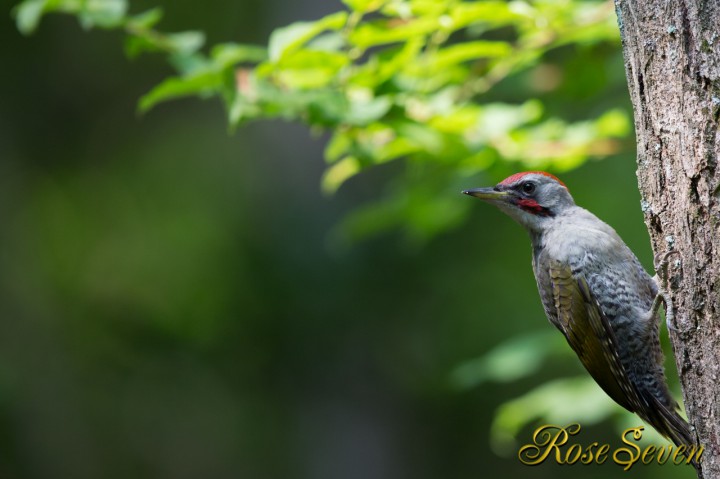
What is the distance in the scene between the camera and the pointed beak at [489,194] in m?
3.02

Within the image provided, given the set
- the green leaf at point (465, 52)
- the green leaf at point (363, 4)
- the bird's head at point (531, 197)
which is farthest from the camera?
the bird's head at point (531, 197)

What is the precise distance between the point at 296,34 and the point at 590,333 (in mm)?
1533


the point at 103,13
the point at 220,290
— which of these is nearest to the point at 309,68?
the point at 103,13

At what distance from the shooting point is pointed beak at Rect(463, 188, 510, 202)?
3020 millimetres

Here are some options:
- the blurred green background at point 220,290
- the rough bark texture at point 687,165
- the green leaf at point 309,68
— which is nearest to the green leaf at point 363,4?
the green leaf at point 309,68

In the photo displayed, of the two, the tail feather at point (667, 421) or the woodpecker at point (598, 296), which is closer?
the tail feather at point (667, 421)

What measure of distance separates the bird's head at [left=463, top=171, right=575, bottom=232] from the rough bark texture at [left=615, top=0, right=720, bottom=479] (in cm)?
104

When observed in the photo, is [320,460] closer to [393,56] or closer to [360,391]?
[360,391]

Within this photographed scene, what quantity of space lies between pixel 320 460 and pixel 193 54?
5125 mm

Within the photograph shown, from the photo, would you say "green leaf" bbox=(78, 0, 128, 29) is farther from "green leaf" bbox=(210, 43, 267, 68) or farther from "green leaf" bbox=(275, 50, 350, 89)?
"green leaf" bbox=(275, 50, 350, 89)

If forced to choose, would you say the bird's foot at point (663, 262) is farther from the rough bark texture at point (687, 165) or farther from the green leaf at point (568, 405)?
the green leaf at point (568, 405)

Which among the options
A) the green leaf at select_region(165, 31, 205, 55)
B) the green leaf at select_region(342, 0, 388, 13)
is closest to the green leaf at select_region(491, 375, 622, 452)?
the green leaf at select_region(342, 0, 388, 13)

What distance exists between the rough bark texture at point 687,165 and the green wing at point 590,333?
2.61ft

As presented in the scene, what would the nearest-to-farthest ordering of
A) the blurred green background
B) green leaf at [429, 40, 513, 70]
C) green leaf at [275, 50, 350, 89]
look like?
green leaf at [275, 50, 350, 89]
green leaf at [429, 40, 513, 70]
the blurred green background
